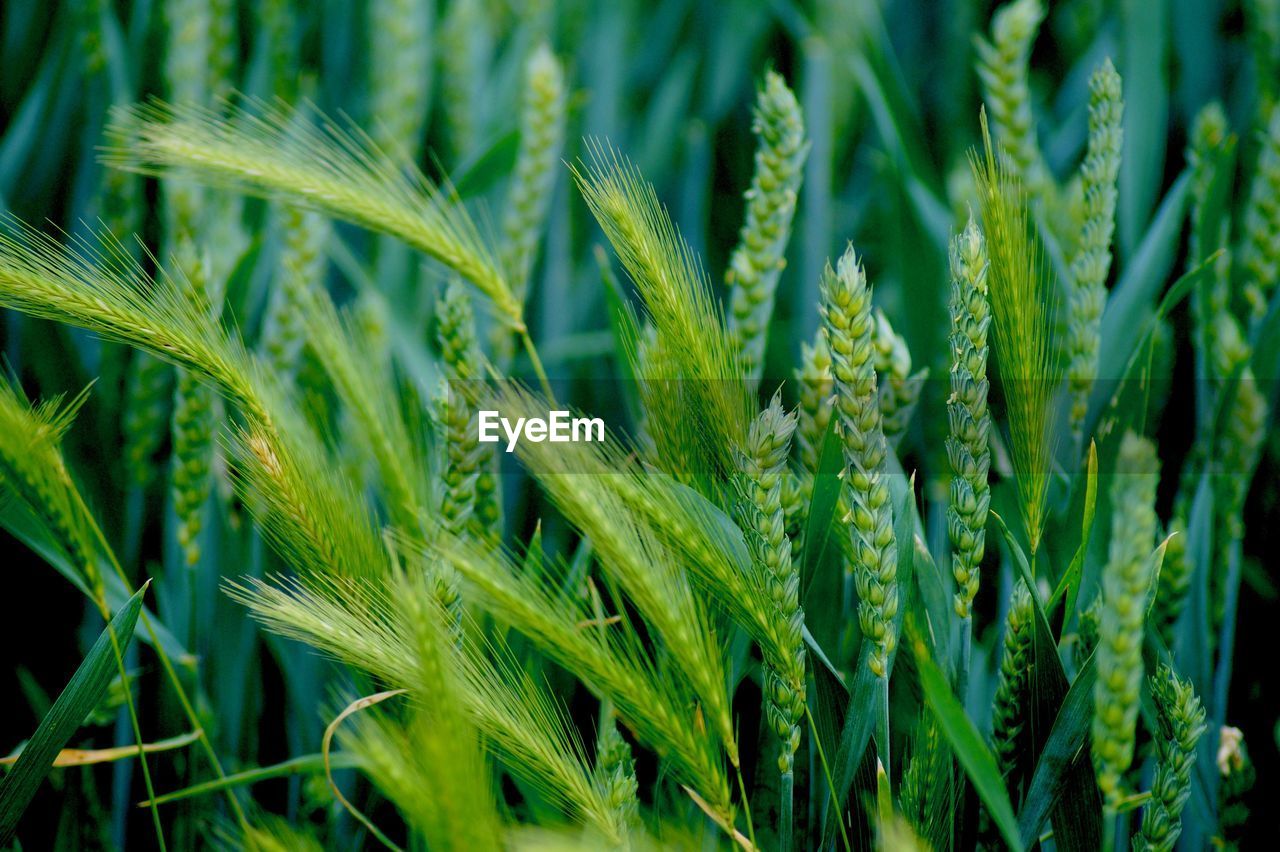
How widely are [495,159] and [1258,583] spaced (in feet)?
2.42

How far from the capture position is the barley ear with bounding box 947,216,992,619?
41cm

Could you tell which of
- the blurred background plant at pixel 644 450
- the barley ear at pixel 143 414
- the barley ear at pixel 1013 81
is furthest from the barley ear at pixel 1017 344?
the barley ear at pixel 143 414

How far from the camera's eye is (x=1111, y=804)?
368 millimetres

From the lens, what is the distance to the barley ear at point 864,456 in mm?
415

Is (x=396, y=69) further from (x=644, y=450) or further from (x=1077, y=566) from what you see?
(x=1077, y=566)

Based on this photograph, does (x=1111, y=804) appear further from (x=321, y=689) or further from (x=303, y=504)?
(x=321, y=689)

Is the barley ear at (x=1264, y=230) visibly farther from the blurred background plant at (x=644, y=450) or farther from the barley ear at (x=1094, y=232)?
the barley ear at (x=1094, y=232)

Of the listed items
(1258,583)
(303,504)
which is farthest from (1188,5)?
(303,504)

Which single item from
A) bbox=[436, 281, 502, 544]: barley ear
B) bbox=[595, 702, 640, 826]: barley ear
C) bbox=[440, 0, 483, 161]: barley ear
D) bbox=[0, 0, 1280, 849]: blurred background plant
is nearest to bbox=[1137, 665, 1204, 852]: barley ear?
bbox=[0, 0, 1280, 849]: blurred background plant

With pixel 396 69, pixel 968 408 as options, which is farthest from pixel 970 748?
pixel 396 69

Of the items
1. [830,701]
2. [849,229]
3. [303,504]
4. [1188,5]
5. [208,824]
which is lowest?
[208,824]

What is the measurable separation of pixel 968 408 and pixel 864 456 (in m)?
0.05

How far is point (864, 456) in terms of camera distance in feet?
1.39

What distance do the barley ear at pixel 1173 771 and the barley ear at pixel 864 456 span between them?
0.14 m
